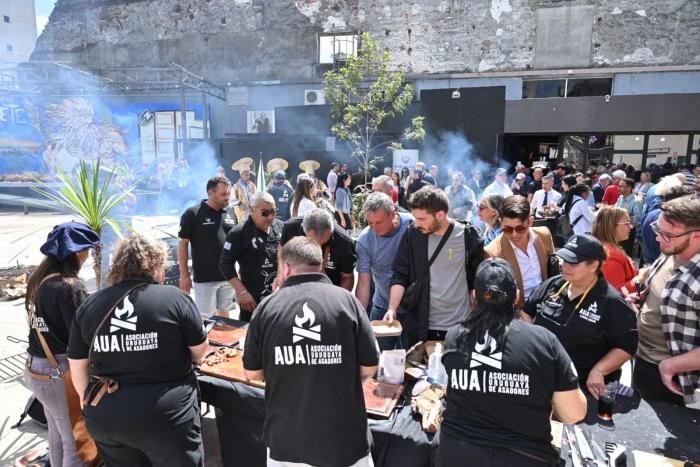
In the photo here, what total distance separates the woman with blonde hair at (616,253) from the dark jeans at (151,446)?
9.57 feet

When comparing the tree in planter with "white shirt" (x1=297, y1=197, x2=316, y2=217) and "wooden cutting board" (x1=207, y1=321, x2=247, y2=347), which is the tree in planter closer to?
"wooden cutting board" (x1=207, y1=321, x2=247, y2=347)

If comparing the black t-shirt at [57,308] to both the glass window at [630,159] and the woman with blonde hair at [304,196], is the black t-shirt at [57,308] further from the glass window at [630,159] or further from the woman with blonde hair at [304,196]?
the glass window at [630,159]

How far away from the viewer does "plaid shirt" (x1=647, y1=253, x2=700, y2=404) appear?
2.36 meters

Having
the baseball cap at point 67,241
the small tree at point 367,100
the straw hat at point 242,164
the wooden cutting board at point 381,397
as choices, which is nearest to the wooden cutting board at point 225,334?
the baseball cap at point 67,241

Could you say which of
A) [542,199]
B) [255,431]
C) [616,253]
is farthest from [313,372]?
[542,199]

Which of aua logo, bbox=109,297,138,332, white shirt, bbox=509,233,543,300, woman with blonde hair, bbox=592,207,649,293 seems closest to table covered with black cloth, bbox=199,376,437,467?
aua logo, bbox=109,297,138,332

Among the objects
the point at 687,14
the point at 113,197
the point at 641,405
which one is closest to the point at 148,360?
the point at 641,405

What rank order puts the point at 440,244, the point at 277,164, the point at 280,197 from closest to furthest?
the point at 440,244 → the point at 280,197 → the point at 277,164

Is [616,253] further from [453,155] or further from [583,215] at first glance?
[453,155]

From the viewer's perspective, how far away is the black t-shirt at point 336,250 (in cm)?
364

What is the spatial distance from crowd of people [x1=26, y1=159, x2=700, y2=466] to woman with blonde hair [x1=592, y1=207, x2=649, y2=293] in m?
0.01

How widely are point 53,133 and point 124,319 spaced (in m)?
23.0

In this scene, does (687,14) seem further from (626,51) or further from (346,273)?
(346,273)

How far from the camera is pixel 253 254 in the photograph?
153 inches
